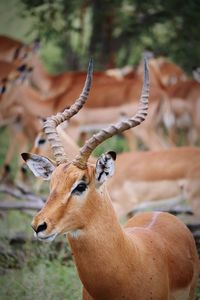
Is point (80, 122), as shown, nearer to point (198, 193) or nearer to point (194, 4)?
point (194, 4)

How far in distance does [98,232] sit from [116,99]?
8.04 metres

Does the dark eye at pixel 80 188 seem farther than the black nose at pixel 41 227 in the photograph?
Yes

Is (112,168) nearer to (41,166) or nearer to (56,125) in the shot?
(41,166)

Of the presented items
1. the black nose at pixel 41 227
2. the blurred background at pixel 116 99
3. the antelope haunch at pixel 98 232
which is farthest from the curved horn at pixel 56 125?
the blurred background at pixel 116 99

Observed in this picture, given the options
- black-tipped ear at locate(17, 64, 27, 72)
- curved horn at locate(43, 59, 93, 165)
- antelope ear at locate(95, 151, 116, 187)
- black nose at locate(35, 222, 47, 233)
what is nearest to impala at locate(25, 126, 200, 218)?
curved horn at locate(43, 59, 93, 165)

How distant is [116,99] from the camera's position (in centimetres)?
1204

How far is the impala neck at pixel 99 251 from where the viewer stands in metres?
4.07

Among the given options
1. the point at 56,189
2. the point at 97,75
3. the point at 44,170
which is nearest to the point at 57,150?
the point at 44,170

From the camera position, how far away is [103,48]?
12.6m

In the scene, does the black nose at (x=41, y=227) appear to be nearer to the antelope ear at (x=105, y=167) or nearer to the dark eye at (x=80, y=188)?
the dark eye at (x=80, y=188)

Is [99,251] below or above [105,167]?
below

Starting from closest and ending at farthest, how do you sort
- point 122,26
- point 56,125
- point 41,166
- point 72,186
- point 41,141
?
point 72,186
point 41,166
point 56,125
point 41,141
point 122,26

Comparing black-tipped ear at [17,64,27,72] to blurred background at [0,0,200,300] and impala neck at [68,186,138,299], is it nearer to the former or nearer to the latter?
blurred background at [0,0,200,300]

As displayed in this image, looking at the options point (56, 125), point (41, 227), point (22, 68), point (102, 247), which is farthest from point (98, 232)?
point (22, 68)
